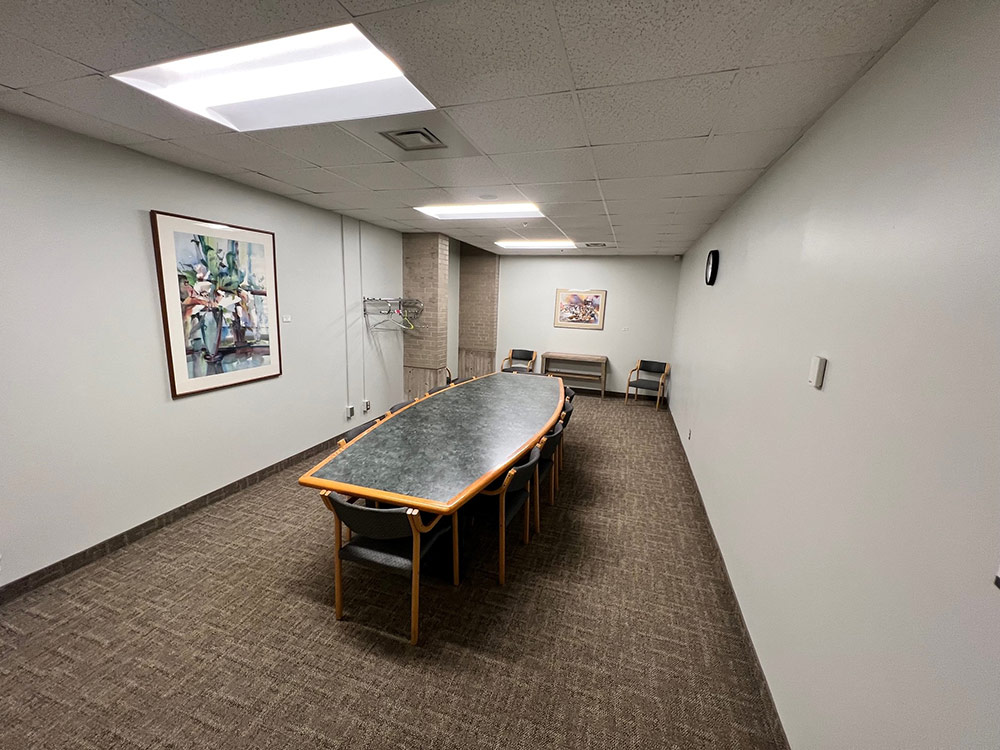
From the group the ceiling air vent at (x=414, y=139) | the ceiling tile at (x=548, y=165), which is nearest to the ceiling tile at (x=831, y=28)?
the ceiling tile at (x=548, y=165)

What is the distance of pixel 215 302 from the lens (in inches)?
115

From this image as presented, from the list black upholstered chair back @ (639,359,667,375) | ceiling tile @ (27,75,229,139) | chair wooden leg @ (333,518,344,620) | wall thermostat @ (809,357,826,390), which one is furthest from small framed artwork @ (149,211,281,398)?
black upholstered chair back @ (639,359,667,375)

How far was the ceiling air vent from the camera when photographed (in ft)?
6.32

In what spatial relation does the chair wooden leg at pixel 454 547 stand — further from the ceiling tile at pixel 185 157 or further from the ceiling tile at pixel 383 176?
the ceiling tile at pixel 185 157

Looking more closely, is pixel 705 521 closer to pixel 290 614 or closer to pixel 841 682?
pixel 841 682

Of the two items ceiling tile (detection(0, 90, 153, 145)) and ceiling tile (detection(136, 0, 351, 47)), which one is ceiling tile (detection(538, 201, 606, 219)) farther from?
ceiling tile (detection(0, 90, 153, 145))

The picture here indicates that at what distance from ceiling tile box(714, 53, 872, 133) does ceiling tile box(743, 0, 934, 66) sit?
0.19 feet

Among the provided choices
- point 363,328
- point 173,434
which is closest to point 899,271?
point 173,434

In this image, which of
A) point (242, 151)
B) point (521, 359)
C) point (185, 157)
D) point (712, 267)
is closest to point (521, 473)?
point (242, 151)

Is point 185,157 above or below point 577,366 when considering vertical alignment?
above

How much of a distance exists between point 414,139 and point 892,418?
7.29 feet

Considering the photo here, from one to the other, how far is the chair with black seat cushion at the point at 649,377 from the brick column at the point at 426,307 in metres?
3.19

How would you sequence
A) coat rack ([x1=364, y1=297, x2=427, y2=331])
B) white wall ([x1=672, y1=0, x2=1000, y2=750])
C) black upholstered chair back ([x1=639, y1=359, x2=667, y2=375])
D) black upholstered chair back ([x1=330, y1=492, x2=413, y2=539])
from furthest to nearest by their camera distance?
1. black upholstered chair back ([x1=639, y1=359, x2=667, y2=375])
2. coat rack ([x1=364, y1=297, x2=427, y2=331])
3. black upholstered chair back ([x1=330, y1=492, x2=413, y2=539])
4. white wall ([x1=672, y1=0, x2=1000, y2=750])

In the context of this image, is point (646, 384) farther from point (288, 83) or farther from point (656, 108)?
point (288, 83)
